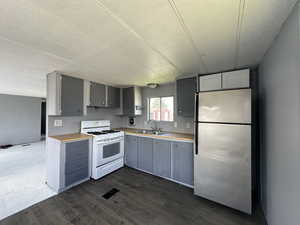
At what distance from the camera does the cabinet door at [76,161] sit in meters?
2.30

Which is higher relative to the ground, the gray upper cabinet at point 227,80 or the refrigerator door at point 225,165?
the gray upper cabinet at point 227,80

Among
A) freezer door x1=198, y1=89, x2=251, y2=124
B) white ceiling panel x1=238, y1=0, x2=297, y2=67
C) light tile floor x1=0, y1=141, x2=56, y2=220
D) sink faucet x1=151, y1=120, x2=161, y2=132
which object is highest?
white ceiling panel x1=238, y1=0, x2=297, y2=67

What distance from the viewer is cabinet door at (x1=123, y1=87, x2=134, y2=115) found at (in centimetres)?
366

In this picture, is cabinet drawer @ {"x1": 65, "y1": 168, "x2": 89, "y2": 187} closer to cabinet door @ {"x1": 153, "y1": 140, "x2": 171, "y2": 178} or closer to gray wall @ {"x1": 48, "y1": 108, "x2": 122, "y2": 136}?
gray wall @ {"x1": 48, "y1": 108, "x2": 122, "y2": 136}

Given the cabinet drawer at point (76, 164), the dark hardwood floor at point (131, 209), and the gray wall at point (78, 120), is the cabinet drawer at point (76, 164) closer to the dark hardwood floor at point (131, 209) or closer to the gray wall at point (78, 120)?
the dark hardwood floor at point (131, 209)

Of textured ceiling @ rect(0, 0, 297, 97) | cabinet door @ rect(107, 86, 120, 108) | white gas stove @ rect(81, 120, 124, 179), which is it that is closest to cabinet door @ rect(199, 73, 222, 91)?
textured ceiling @ rect(0, 0, 297, 97)

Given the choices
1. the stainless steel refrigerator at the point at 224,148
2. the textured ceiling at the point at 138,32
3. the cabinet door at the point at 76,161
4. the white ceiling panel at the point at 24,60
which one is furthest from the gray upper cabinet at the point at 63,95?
the stainless steel refrigerator at the point at 224,148

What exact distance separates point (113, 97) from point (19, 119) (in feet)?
17.5

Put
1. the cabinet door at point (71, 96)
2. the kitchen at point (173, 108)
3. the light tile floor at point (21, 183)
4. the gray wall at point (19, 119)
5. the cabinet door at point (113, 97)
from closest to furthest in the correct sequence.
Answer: the kitchen at point (173, 108)
the light tile floor at point (21, 183)
the cabinet door at point (71, 96)
the cabinet door at point (113, 97)
the gray wall at point (19, 119)

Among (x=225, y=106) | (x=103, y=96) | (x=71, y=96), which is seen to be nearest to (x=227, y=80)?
(x=225, y=106)

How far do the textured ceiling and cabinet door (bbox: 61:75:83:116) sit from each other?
1.81ft

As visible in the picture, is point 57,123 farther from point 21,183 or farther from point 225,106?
point 225,106

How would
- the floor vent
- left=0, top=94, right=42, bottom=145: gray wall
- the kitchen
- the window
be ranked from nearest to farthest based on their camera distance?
the kitchen → the floor vent → the window → left=0, top=94, right=42, bottom=145: gray wall

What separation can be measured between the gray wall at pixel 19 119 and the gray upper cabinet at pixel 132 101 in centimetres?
540
